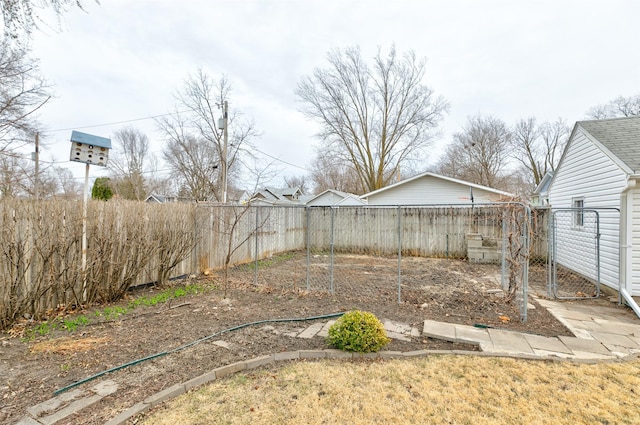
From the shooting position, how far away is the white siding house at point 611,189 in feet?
16.1

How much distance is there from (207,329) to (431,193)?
11.3m

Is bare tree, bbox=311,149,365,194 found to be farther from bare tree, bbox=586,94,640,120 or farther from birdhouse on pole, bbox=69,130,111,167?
birdhouse on pole, bbox=69,130,111,167

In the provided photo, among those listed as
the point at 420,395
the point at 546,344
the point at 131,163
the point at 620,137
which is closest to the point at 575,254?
the point at 620,137

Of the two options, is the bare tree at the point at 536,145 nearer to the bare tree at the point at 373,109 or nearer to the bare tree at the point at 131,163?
the bare tree at the point at 373,109

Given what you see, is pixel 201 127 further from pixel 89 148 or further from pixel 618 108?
pixel 618 108

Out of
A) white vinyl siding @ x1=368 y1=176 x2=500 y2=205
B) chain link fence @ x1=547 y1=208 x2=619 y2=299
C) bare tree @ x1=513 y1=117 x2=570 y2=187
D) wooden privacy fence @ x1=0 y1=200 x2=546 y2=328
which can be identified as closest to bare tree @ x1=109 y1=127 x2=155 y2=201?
wooden privacy fence @ x1=0 y1=200 x2=546 y2=328

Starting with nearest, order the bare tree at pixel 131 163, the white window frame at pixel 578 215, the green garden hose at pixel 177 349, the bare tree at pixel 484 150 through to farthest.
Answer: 1. the green garden hose at pixel 177 349
2. the white window frame at pixel 578 215
3. the bare tree at pixel 131 163
4. the bare tree at pixel 484 150

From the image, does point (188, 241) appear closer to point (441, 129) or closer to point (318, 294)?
point (318, 294)

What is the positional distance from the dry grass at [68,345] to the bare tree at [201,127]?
1099 cm

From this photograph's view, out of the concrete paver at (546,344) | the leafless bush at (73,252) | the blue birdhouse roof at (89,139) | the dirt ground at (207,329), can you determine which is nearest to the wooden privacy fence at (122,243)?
the leafless bush at (73,252)

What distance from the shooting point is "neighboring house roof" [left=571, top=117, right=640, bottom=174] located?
16.5 ft

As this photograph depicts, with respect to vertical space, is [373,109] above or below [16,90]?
above

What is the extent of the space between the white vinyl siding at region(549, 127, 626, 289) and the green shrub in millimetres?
4899

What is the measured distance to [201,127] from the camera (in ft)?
52.1
